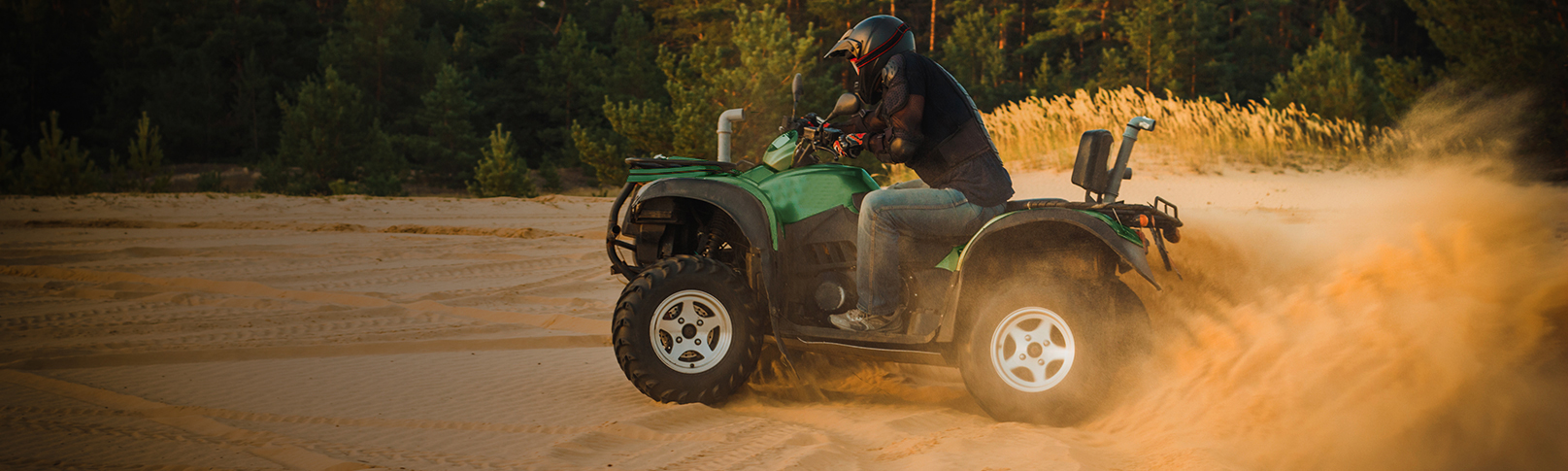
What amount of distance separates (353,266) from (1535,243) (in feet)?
32.6

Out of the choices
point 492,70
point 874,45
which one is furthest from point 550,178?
point 874,45

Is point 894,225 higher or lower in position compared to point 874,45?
lower

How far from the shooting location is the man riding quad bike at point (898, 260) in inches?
167

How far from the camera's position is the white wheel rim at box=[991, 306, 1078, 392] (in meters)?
4.27

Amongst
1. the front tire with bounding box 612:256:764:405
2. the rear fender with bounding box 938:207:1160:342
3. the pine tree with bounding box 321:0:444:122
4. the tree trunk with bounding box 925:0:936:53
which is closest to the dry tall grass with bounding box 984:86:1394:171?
the rear fender with bounding box 938:207:1160:342

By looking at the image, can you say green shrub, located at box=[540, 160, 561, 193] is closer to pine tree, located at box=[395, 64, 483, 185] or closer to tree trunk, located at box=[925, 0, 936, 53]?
pine tree, located at box=[395, 64, 483, 185]

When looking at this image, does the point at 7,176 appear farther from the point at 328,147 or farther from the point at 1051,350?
the point at 1051,350

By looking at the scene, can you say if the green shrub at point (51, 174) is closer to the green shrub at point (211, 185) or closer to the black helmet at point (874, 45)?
the green shrub at point (211, 185)

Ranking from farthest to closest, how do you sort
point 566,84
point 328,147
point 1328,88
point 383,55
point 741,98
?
point 566,84 → point 383,55 → point 328,147 → point 1328,88 → point 741,98

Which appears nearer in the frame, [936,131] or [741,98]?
[936,131]

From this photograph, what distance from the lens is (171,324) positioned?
7.23 meters

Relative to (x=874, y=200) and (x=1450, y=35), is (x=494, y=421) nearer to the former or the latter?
(x=874, y=200)

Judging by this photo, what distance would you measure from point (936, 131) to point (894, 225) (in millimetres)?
511

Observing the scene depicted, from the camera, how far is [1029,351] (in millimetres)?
4312
